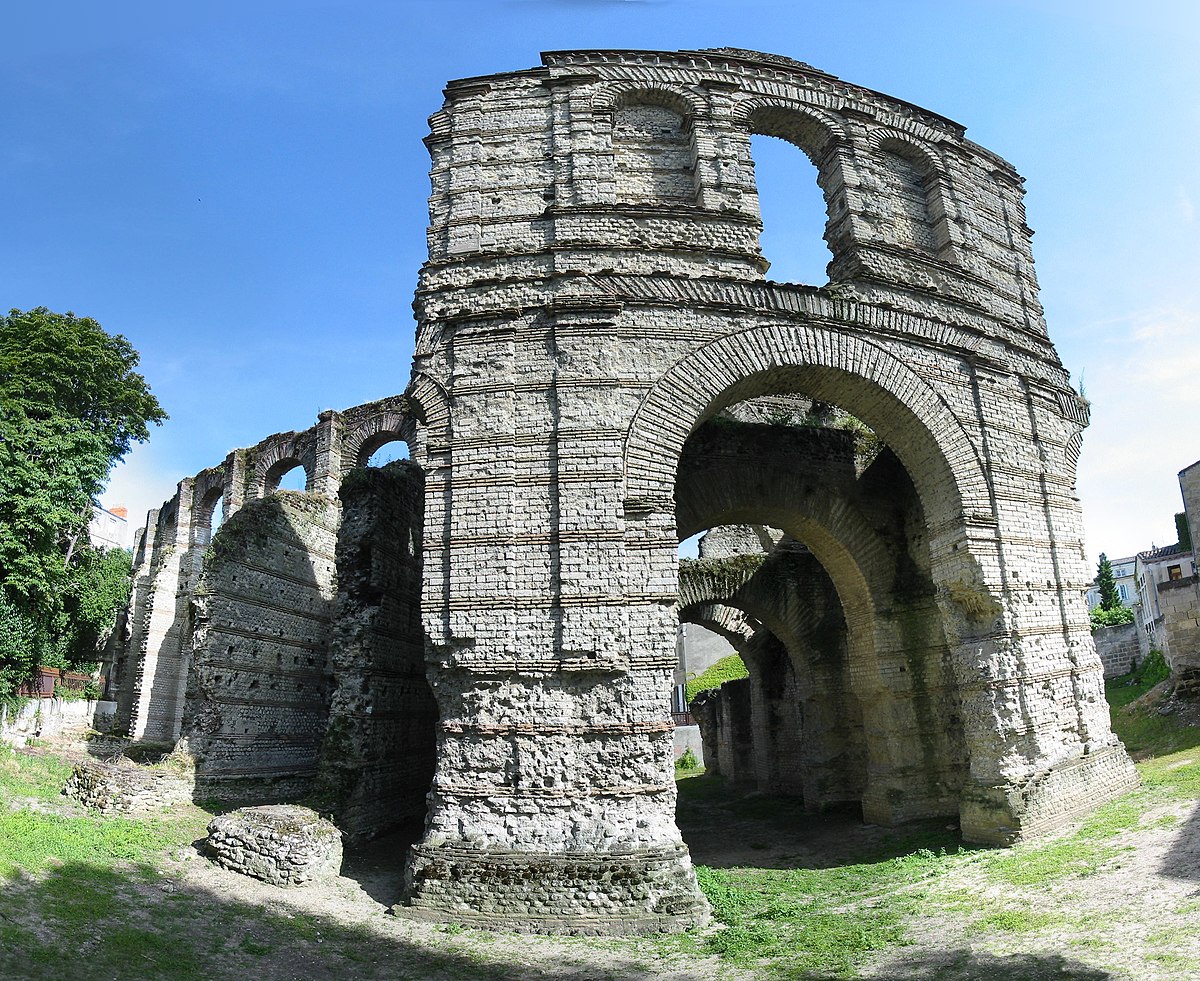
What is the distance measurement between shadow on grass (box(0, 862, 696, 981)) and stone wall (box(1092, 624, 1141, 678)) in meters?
21.9

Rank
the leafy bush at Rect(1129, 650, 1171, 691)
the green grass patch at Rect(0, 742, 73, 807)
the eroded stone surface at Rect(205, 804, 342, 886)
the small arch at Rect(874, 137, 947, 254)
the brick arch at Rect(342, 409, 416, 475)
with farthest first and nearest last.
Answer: the brick arch at Rect(342, 409, 416, 475) → the leafy bush at Rect(1129, 650, 1171, 691) → the small arch at Rect(874, 137, 947, 254) → the green grass patch at Rect(0, 742, 73, 807) → the eroded stone surface at Rect(205, 804, 342, 886)

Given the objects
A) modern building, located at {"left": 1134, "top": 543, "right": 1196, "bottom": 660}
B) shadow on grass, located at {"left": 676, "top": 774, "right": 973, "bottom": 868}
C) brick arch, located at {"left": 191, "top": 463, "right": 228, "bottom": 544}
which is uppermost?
brick arch, located at {"left": 191, "top": 463, "right": 228, "bottom": 544}

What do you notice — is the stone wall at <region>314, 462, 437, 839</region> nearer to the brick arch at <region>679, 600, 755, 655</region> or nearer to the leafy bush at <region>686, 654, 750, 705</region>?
the brick arch at <region>679, 600, 755, 655</region>

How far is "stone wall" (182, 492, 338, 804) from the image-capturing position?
11.3m

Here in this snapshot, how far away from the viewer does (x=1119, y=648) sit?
75.5 ft

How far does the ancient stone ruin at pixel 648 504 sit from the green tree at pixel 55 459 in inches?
227

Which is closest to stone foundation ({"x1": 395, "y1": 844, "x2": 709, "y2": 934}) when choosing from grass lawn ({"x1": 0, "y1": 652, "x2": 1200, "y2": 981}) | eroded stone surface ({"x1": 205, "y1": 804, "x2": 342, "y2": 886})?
grass lawn ({"x1": 0, "y1": 652, "x2": 1200, "y2": 981})

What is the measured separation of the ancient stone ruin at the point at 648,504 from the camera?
723cm

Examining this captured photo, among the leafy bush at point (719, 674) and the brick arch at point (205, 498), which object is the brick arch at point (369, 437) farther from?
the leafy bush at point (719, 674)

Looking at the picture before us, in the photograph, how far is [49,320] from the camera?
19.4 meters

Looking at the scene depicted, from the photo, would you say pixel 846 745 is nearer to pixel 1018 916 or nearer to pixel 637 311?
pixel 1018 916

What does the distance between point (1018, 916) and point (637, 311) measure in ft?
20.3

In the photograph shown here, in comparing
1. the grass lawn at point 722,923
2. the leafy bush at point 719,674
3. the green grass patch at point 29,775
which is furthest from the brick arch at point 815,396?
the leafy bush at point 719,674

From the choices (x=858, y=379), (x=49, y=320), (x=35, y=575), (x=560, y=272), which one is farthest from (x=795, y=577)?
(x=49, y=320)
